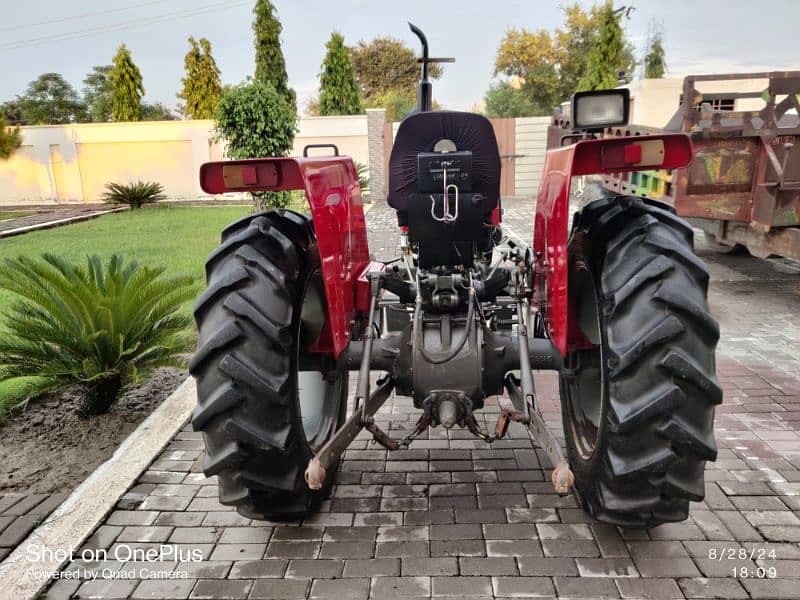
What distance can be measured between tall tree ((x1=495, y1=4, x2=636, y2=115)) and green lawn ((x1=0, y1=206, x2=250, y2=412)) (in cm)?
2429

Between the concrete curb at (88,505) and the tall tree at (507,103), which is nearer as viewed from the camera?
the concrete curb at (88,505)

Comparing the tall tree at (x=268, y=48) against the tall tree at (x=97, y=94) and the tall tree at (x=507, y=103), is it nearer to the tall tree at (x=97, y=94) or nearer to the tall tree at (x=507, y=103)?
the tall tree at (x=507, y=103)

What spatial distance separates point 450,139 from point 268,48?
1840 centimetres

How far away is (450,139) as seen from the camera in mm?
3500

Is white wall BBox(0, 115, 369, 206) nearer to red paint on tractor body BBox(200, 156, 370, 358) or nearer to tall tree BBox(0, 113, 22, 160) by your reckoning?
tall tree BBox(0, 113, 22, 160)

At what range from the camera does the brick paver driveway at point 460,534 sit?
8.57 feet

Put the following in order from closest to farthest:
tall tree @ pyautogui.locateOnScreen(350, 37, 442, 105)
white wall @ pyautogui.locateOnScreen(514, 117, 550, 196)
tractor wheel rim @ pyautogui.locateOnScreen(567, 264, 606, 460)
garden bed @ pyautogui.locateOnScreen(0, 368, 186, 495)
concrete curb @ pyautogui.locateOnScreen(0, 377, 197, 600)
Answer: concrete curb @ pyautogui.locateOnScreen(0, 377, 197, 600) → tractor wheel rim @ pyautogui.locateOnScreen(567, 264, 606, 460) → garden bed @ pyautogui.locateOnScreen(0, 368, 186, 495) → white wall @ pyautogui.locateOnScreen(514, 117, 550, 196) → tall tree @ pyautogui.locateOnScreen(350, 37, 442, 105)

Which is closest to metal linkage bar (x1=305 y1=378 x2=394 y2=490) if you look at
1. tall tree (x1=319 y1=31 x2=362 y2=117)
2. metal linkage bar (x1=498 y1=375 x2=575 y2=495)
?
metal linkage bar (x1=498 y1=375 x2=575 y2=495)

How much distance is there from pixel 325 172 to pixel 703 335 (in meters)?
1.75

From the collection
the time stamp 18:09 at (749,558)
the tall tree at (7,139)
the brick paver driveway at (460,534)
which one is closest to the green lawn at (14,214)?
the tall tree at (7,139)

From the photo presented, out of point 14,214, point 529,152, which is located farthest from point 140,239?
point 529,152

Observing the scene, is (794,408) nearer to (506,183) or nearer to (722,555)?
(722,555)

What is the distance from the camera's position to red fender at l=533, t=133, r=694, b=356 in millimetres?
2564

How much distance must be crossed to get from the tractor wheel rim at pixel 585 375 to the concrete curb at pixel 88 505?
2406mm
